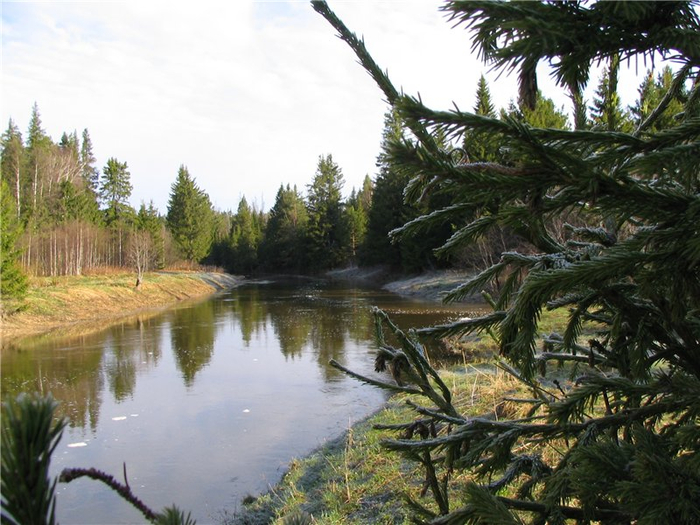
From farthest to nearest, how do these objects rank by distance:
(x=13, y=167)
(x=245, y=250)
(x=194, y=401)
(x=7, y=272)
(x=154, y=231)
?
(x=245, y=250) → (x=154, y=231) → (x=13, y=167) → (x=7, y=272) → (x=194, y=401)

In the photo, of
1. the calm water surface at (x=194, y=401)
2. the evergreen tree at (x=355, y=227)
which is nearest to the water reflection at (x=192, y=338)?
the calm water surface at (x=194, y=401)

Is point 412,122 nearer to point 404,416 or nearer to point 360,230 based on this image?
point 404,416

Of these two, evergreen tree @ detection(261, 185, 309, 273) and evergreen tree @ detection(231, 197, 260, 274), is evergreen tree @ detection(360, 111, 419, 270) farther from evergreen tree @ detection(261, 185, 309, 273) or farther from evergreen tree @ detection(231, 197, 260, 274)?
evergreen tree @ detection(231, 197, 260, 274)

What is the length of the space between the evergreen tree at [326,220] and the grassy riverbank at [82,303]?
86.6ft

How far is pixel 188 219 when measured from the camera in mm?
67438

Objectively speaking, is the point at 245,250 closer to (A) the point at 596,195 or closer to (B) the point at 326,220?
(B) the point at 326,220

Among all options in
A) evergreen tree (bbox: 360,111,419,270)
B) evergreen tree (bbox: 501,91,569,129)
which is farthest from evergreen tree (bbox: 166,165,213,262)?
evergreen tree (bbox: 501,91,569,129)

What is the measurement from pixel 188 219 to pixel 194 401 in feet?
196

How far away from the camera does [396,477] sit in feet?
18.1

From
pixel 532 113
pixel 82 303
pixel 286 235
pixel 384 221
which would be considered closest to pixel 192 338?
pixel 82 303

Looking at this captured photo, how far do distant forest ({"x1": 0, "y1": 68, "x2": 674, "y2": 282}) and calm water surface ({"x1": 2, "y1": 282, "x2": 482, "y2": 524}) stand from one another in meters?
5.91

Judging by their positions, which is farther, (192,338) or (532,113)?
(192,338)

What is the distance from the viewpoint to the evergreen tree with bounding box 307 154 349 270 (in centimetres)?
6256

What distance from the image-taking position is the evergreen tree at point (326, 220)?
62562 mm
